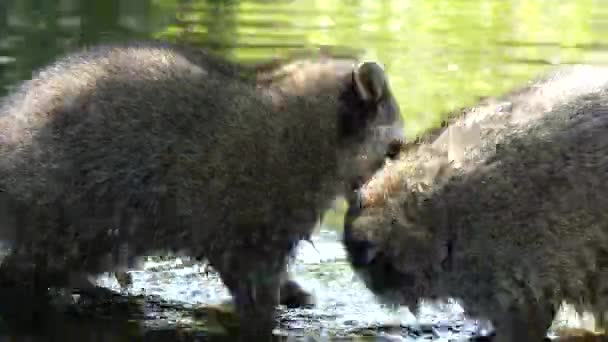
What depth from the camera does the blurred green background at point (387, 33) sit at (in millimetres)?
11875

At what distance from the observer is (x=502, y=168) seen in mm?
5922

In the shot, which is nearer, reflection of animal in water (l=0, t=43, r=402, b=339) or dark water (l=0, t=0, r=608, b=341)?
reflection of animal in water (l=0, t=43, r=402, b=339)

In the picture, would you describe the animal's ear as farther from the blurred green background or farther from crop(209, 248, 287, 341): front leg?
the blurred green background

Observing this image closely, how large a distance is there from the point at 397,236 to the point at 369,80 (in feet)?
3.09

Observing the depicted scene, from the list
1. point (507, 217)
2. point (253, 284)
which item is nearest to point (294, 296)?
point (253, 284)

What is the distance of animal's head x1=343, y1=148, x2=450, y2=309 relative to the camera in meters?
6.04

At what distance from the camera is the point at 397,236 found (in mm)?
6086

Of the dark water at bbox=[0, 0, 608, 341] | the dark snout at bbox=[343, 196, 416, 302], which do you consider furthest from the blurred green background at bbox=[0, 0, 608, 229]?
the dark snout at bbox=[343, 196, 416, 302]

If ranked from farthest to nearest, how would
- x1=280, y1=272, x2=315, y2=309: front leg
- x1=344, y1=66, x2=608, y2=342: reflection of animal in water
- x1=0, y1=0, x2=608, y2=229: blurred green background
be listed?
x1=0, y1=0, x2=608, y2=229: blurred green background < x1=280, y1=272, x2=315, y2=309: front leg < x1=344, y1=66, x2=608, y2=342: reflection of animal in water

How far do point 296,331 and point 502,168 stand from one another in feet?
4.86

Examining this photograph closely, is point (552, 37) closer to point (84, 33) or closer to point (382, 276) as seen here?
point (84, 33)

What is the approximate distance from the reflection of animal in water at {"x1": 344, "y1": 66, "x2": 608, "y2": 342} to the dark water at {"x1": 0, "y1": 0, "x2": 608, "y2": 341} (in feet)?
2.23

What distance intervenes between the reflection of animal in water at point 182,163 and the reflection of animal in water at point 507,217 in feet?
1.57

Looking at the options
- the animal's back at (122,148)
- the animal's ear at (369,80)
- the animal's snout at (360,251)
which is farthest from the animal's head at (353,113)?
the animal's snout at (360,251)
